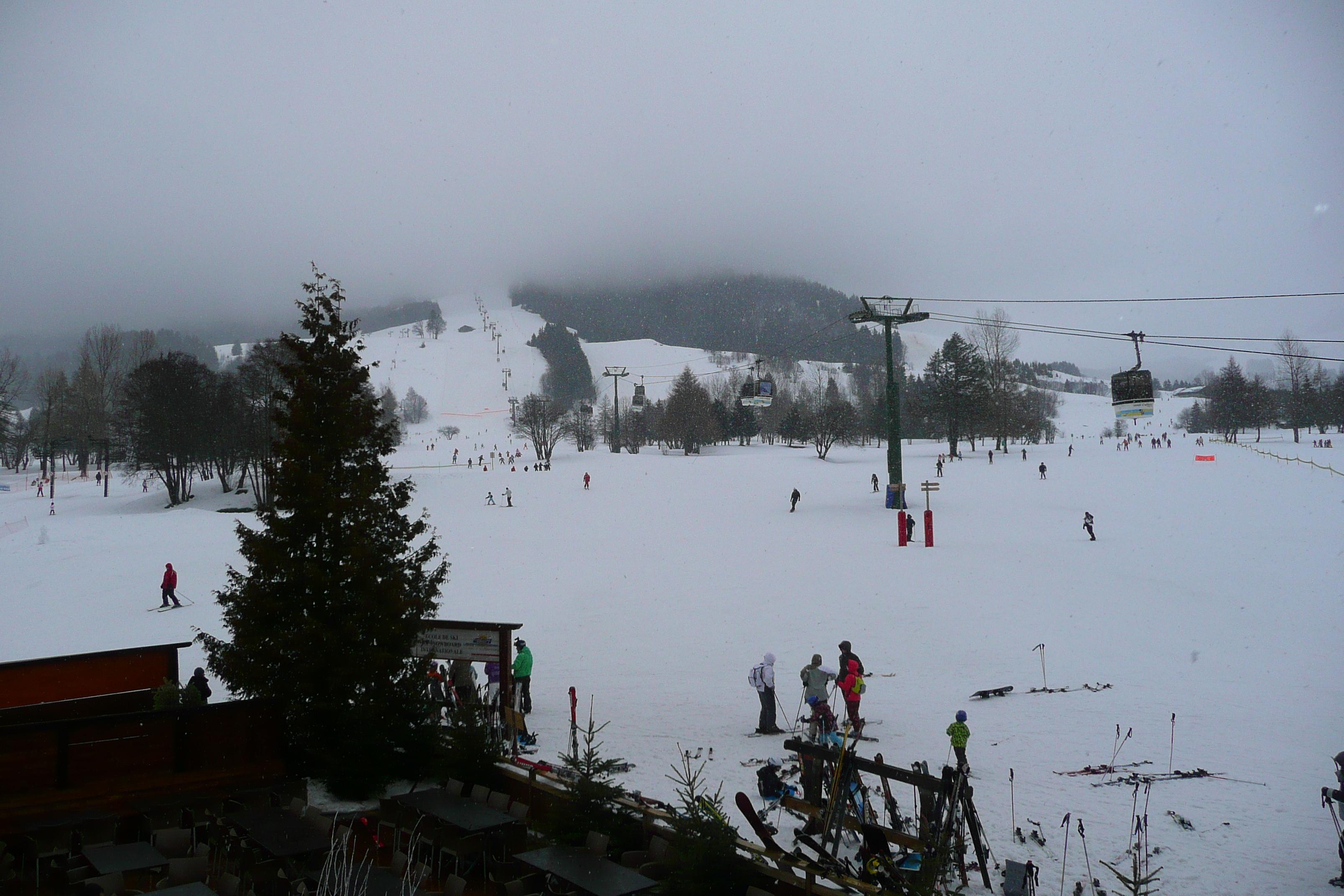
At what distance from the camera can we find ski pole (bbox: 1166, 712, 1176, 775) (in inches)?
439

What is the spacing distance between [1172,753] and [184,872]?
497 inches

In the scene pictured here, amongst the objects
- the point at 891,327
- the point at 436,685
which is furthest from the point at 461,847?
the point at 891,327

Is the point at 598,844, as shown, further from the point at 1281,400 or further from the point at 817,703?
the point at 1281,400

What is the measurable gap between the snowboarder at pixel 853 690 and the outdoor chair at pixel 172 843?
8.69 m

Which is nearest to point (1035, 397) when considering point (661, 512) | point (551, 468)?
point (551, 468)

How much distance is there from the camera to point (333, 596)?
10438 millimetres

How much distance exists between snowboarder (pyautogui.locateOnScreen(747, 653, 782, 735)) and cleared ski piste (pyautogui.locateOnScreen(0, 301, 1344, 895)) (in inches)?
18.7

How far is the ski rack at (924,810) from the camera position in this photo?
7.10 m

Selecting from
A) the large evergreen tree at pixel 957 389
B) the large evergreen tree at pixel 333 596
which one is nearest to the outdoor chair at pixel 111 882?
the large evergreen tree at pixel 333 596

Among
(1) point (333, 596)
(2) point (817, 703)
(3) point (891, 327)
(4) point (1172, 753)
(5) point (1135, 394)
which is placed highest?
(3) point (891, 327)

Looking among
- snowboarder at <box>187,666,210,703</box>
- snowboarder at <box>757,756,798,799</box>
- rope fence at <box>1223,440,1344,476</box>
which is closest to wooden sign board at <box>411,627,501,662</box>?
snowboarder at <box>187,666,210,703</box>

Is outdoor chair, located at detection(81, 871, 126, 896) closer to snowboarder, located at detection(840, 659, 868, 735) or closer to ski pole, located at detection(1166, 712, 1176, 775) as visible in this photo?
snowboarder, located at detection(840, 659, 868, 735)

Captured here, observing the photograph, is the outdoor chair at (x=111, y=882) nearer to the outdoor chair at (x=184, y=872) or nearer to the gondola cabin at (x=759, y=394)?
the outdoor chair at (x=184, y=872)

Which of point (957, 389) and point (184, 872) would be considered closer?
point (184, 872)
